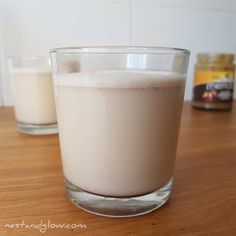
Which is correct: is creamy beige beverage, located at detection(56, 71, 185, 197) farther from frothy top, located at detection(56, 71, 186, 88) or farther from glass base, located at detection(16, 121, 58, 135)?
glass base, located at detection(16, 121, 58, 135)

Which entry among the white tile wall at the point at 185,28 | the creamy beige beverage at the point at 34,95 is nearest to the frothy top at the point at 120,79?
the creamy beige beverage at the point at 34,95

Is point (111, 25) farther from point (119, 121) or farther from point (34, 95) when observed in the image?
point (119, 121)

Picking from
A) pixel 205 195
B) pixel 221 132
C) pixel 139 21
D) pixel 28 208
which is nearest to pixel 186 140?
pixel 221 132

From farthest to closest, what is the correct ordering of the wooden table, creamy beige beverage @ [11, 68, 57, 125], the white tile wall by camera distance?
the white tile wall → creamy beige beverage @ [11, 68, 57, 125] → the wooden table

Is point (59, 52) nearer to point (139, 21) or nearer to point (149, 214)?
point (149, 214)

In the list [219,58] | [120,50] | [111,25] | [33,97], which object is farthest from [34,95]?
[219,58]

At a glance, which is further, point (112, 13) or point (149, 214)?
point (112, 13)

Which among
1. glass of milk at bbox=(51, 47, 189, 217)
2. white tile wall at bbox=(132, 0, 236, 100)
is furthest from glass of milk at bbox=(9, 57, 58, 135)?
white tile wall at bbox=(132, 0, 236, 100)
